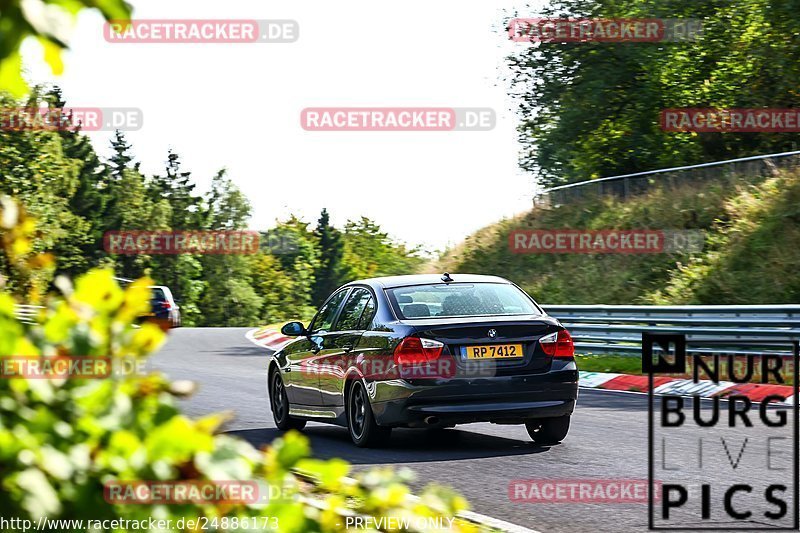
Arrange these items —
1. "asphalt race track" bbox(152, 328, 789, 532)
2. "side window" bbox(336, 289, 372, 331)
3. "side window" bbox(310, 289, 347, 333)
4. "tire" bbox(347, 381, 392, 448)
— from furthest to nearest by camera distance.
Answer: "side window" bbox(310, 289, 347, 333) → "side window" bbox(336, 289, 372, 331) → "tire" bbox(347, 381, 392, 448) → "asphalt race track" bbox(152, 328, 789, 532)

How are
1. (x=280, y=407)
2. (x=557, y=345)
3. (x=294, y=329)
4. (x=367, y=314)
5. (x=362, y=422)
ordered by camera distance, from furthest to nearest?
(x=280, y=407) → (x=294, y=329) → (x=367, y=314) → (x=362, y=422) → (x=557, y=345)

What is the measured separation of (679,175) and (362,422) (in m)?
20.8

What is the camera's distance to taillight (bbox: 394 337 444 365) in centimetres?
1017

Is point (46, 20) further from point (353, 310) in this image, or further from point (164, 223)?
point (164, 223)

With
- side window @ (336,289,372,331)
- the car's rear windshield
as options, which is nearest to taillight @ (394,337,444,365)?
the car's rear windshield

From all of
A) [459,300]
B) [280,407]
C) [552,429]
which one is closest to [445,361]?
[459,300]

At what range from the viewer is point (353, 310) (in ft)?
38.4

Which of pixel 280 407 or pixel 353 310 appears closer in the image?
pixel 353 310

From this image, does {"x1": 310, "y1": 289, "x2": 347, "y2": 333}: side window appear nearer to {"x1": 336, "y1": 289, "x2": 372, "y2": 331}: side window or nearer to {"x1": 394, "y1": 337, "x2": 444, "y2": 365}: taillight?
{"x1": 336, "y1": 289, "x2": 372, "y2": 331}: side window

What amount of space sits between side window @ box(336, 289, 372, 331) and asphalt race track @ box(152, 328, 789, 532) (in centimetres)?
113

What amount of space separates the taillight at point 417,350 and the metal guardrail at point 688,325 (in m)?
7.51

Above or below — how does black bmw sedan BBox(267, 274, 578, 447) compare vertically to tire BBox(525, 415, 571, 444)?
above

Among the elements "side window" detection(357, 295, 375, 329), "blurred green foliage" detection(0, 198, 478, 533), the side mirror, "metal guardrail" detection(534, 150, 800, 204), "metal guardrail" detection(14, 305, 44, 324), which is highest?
"metal guardrail" detection(534, 150, 800, 204)

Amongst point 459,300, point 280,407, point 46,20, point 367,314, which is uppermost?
point 46,20
